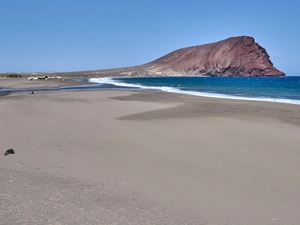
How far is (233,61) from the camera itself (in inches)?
5113

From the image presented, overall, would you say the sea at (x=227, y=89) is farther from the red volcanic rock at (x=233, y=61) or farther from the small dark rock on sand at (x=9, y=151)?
the red volcanic rock at (x=233, y=61)

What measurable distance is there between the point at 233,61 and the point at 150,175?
131m

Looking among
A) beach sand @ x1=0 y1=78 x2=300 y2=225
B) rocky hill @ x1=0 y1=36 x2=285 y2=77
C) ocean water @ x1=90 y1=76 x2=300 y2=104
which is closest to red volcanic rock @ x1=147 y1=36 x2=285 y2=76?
rocky hill @ x1=0 y1=36 x2=285 y2=77

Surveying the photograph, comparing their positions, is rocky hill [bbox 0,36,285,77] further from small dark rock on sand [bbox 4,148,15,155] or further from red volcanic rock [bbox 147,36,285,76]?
small dark rock on sand [bbox 4,148,15,155]

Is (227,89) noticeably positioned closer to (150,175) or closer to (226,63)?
(150,175)

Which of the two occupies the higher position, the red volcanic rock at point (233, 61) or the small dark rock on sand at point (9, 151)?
the red volcanic rock at point (233, 61)

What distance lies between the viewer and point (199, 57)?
142 metres

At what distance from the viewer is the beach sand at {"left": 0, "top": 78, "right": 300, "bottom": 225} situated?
3.90 m

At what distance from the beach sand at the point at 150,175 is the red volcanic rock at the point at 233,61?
414ft

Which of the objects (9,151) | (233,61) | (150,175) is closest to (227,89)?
(9,151)

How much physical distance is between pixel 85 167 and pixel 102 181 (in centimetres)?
85

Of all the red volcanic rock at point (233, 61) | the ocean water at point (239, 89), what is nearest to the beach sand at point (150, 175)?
the ocean water at point (239, 89)

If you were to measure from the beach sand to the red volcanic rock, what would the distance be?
126 meters

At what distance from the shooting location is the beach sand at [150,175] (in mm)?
3896
